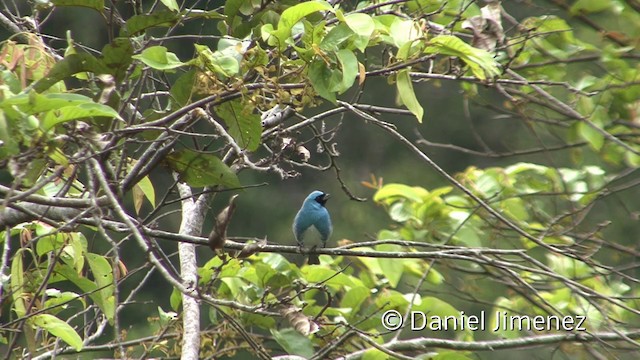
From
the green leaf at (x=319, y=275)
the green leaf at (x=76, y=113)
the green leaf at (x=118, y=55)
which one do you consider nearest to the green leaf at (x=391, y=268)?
the green leaf at (x=319, y=275)

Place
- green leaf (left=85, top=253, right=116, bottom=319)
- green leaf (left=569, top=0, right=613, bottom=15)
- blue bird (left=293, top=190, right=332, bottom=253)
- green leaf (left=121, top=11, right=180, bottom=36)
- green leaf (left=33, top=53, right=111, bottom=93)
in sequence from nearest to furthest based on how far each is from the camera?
green leaf (left=33, top=53, right=111, bottom=93) → green leaf (left=121, top=11, right=180, bottom=36) → green leaf (left=85, top=253, right=116, bottom=319) → green leaf (left=569, top=0, right=613, bottom=15) → blue bird (left=293, top=190, right=332, bottom=253)

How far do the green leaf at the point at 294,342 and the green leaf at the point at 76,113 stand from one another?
3.65ft

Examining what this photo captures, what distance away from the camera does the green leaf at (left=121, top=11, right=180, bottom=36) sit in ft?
6.40

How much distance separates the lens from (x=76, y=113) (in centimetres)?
159

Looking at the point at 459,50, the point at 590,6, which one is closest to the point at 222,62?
the point at 459,50

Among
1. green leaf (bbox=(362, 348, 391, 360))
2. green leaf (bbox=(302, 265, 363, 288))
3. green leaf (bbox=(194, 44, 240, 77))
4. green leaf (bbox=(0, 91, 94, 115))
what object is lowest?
green leaf (bbox=(302, 265, 363, 288))

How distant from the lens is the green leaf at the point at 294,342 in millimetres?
2504

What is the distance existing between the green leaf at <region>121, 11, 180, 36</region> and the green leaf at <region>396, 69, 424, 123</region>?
535mm

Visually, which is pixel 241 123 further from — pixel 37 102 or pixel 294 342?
pixel 294 342

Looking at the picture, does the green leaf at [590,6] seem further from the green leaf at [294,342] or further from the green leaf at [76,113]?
the green leaf at [76,113]

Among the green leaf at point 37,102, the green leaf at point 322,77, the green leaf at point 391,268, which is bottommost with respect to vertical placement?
the green leaf at point 391,268

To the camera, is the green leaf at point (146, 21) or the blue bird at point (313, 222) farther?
the blue bird at point (313, 222)

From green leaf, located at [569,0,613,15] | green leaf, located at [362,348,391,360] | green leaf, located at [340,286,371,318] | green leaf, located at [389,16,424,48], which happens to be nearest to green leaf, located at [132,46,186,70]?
green leaf, located at [389,16,424,48]
